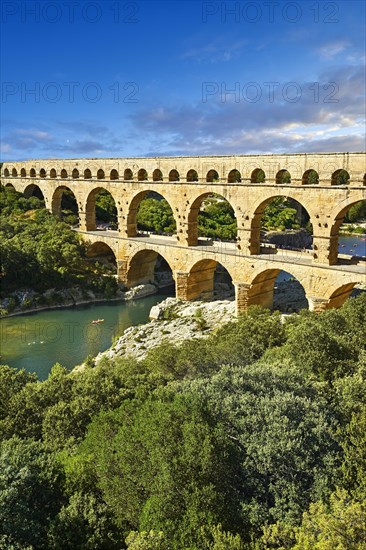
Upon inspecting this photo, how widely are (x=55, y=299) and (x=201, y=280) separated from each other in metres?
9.95

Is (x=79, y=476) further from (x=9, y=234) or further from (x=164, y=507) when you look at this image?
(x=9, y=234)

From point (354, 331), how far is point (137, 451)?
396 inches

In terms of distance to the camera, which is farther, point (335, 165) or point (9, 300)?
point (9, 300)

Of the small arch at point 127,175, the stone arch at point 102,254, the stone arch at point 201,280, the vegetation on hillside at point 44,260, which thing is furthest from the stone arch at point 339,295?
the stone arch at point 102,254

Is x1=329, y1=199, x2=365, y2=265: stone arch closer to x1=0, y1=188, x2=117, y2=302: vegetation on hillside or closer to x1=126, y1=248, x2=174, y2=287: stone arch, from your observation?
x1=126, y1=248, x2=174, y2=287: stone arch

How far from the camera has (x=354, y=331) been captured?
618 inches

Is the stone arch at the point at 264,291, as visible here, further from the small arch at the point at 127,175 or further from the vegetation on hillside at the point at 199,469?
the vegetation on hillside at the point at 199,469

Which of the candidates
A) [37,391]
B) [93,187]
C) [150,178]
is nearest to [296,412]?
[37,391]

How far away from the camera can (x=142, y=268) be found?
1330 inches

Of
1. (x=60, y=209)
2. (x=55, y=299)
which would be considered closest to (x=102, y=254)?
(x=55, y=299)

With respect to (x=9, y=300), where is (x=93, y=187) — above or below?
above

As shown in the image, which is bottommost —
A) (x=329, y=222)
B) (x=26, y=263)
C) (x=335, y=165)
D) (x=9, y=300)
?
(x=9, y=300)

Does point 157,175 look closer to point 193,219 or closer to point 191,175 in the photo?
point 191,175

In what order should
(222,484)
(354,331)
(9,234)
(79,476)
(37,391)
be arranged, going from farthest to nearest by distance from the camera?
(9,234)
(354,331)
(37,391)
(79,476)
(222,484)
